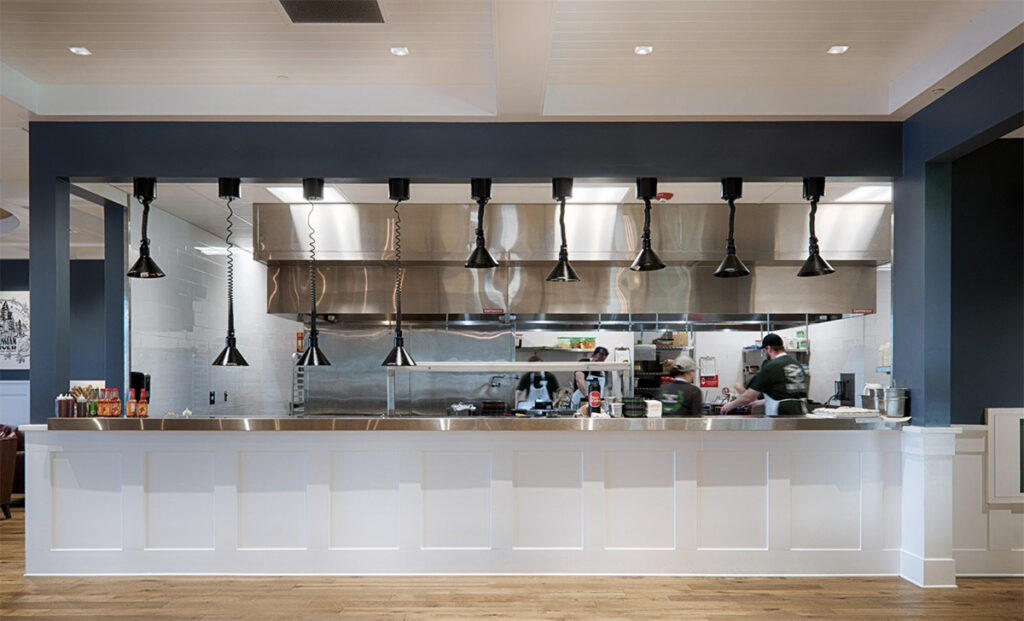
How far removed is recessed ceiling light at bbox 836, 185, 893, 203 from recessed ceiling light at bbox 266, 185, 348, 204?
4.39 metres

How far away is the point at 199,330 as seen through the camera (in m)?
7.45

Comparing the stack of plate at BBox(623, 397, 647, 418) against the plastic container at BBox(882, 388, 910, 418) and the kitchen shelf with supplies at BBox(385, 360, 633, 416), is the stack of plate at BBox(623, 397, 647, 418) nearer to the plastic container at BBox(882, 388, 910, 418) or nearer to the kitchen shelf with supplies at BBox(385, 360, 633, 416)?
the plastic container at BBox(882, 388, 910, 418)

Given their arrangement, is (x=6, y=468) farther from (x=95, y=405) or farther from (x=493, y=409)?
(x=493, y=409)

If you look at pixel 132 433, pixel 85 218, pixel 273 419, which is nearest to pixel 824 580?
pixel 273 419

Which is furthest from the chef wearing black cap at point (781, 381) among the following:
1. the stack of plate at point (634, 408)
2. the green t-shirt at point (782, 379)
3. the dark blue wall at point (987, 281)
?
the stack of plate at point (634, 408)

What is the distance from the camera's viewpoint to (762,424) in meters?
4.45

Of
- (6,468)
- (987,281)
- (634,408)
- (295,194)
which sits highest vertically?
(295,194)

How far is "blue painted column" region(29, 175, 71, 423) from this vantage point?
451 centimetres

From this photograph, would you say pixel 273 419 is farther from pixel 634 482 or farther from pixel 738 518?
pixel 738 518

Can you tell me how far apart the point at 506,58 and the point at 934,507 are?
3.58 m

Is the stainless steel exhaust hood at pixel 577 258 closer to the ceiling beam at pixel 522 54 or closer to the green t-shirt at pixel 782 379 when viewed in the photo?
→ the green t-shirt at pixel 782 379

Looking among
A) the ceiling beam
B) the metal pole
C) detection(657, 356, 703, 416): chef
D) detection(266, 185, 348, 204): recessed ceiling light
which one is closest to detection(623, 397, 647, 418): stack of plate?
detection(657, 356, 703, 416): chef

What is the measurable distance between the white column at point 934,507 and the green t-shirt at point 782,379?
5.99 feet

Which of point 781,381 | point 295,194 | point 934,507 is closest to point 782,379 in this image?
point 781,381
